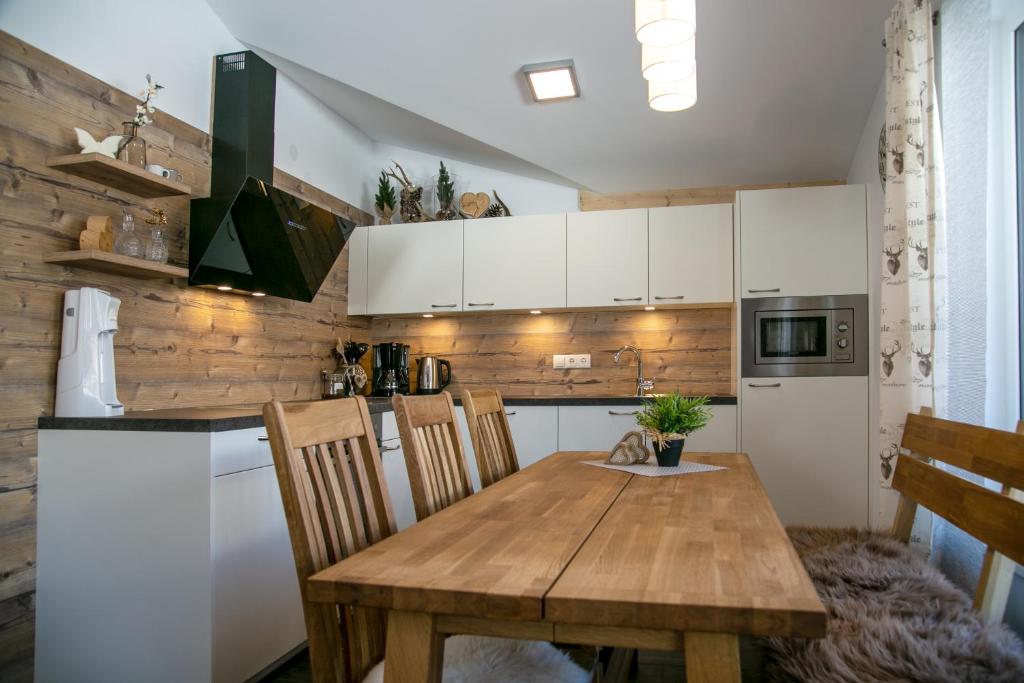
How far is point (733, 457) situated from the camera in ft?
8.27

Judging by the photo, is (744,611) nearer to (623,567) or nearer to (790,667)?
(623,567)

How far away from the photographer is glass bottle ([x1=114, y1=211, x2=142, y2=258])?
245cm

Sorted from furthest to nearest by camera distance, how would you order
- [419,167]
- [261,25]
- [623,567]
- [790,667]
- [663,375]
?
[419,167] → [663,375] → [261,25] → [790,667] → [623,567]

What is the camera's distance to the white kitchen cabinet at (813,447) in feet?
11.5

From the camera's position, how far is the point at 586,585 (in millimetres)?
993

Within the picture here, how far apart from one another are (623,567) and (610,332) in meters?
3.25

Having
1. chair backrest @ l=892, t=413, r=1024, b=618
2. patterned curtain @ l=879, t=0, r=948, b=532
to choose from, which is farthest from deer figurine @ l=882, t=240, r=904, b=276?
chair backrest @ l=892, t=413, r=1024, b=618

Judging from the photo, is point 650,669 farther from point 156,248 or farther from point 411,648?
point 156,248

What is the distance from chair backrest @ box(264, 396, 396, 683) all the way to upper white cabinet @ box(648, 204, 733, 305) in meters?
2.62

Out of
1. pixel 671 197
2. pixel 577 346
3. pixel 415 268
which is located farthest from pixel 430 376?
pixel 671 197

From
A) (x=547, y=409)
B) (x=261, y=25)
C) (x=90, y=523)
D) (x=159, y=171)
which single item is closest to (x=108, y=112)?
(x=159, y=171)

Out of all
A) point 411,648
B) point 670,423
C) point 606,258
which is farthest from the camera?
point 606,258

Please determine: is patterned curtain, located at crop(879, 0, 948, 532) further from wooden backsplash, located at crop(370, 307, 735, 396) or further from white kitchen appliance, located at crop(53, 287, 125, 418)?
white kitchen appliance, located at crop(53, 287, 125, 418)

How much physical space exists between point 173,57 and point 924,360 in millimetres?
3101
